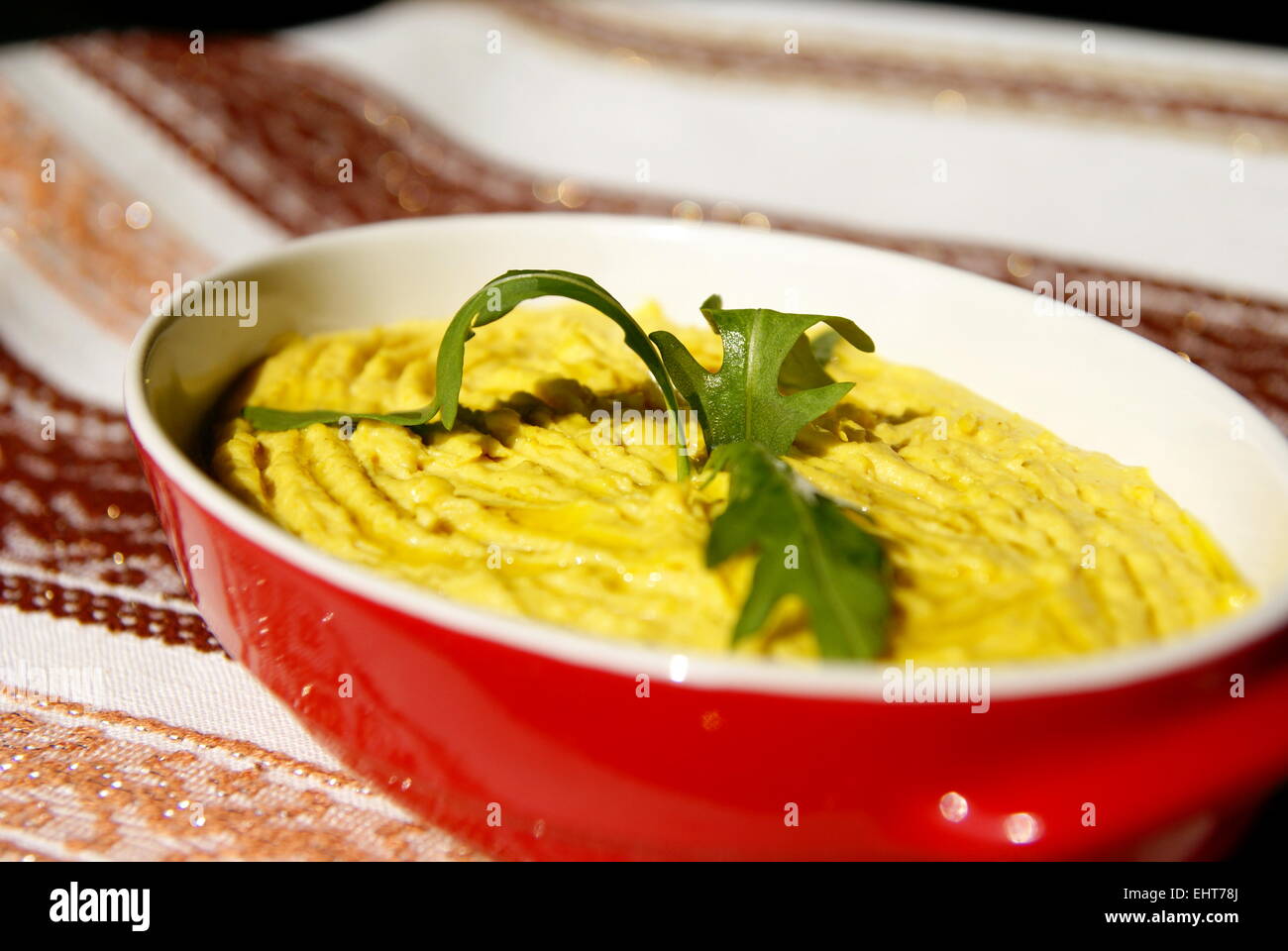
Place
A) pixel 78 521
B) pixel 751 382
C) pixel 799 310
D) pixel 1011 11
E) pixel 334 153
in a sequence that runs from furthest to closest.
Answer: pixel 1011 11
pixel 334 153
pixel 78 521
pixel 799 310
pixel 751 382

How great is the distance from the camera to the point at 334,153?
4.14m

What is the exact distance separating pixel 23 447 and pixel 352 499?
4.93 feet

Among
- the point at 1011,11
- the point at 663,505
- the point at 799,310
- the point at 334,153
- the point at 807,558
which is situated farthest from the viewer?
the point at 1011,11

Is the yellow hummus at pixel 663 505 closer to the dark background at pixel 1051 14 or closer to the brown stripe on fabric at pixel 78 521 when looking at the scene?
the brown stripe on fabric at pixel 78 521

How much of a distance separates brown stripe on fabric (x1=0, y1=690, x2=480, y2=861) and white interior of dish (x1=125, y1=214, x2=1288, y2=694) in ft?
1.58

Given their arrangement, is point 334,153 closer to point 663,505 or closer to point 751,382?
point 751,382

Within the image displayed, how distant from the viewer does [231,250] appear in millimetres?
3719

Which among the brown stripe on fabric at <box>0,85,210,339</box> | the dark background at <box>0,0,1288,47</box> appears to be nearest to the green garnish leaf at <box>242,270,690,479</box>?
the brown stripe on fabric at <box>0,85,210,339</box>

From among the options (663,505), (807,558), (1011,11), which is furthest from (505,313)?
(1011,11)

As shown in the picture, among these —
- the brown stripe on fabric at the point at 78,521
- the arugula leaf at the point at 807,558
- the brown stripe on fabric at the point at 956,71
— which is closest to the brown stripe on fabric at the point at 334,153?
the brown stripe on fabric at the point at 956,71

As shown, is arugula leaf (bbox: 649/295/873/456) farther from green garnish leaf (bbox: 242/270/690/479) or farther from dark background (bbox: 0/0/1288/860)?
dark background (bbox: 0/0/1288/860)

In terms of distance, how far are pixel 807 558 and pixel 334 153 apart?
10.4 ft

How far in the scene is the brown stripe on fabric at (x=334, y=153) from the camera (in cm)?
384

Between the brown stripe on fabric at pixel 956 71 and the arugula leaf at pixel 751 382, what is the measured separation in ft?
8.83
